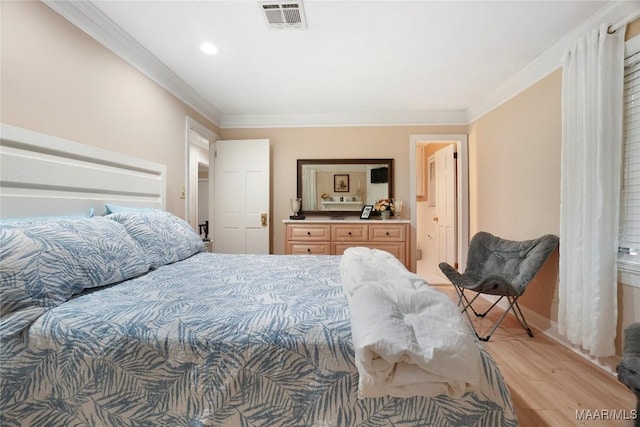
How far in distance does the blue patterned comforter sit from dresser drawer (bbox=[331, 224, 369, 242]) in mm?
2495

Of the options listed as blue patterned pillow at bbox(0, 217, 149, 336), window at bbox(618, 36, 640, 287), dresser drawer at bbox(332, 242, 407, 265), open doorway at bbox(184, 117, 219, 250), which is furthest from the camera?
dresser drawer at bbox(332, 242, 407, 265)

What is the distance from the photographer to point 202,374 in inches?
35.2

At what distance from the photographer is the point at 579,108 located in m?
1.96

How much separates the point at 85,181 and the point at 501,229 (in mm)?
3880

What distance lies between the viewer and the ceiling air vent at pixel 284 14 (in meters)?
1.82

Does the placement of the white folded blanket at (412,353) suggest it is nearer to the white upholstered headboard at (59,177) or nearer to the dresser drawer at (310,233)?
the white upholstered headboard at (59,177)

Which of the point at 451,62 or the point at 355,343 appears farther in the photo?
the point at 451,62

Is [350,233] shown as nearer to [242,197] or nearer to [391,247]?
[391,247]

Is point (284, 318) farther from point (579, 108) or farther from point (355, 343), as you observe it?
point (579, 108)

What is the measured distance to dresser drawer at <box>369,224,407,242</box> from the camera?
355cm

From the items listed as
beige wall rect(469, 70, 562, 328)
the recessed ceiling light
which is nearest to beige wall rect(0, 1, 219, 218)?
the recessed ceiling light

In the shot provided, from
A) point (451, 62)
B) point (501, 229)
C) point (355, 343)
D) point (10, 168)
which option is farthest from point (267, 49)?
point (501, 229)

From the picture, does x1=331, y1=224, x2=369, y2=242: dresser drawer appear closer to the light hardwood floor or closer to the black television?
the black television

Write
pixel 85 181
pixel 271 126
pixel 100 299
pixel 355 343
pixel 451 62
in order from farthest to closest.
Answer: pixel 271 126 → pixel 451 62 → pixel 85 181 → pixel 100 299 → pixel 355 343
